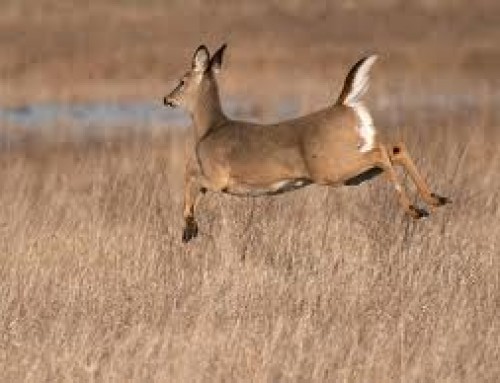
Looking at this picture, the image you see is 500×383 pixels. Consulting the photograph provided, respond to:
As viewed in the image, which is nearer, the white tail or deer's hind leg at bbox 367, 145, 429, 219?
deer's hind leg at bbox 367, 145, 429, 219

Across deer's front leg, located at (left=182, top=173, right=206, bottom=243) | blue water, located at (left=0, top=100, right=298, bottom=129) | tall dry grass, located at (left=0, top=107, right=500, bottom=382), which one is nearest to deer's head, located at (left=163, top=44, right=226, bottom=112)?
tall dry grass, located at (left=0, top=107, right=500, bottom=382)

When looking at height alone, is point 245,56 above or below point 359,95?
below

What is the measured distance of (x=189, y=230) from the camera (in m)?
11.3

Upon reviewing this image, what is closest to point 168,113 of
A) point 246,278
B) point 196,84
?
point 196,84

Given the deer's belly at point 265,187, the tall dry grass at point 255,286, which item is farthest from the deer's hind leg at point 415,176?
the deer's belly at point 265,187

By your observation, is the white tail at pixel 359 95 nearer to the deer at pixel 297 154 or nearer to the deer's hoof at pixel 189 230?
the deer at pixel 297 154

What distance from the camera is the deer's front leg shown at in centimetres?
1128

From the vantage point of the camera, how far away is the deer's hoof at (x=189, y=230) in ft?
36.8

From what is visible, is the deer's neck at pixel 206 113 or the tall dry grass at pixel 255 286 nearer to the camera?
the tall dry grass at pixel 255 286

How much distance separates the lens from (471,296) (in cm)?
965

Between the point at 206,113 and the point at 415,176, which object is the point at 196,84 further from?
the point at 415,176

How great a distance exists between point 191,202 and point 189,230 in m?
0.43

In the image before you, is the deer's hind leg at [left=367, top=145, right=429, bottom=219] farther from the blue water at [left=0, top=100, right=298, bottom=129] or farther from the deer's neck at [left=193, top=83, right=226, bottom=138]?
the blue water at [left=0, top=100, right=298, bottom=129]

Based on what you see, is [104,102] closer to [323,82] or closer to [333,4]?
[323,82]
